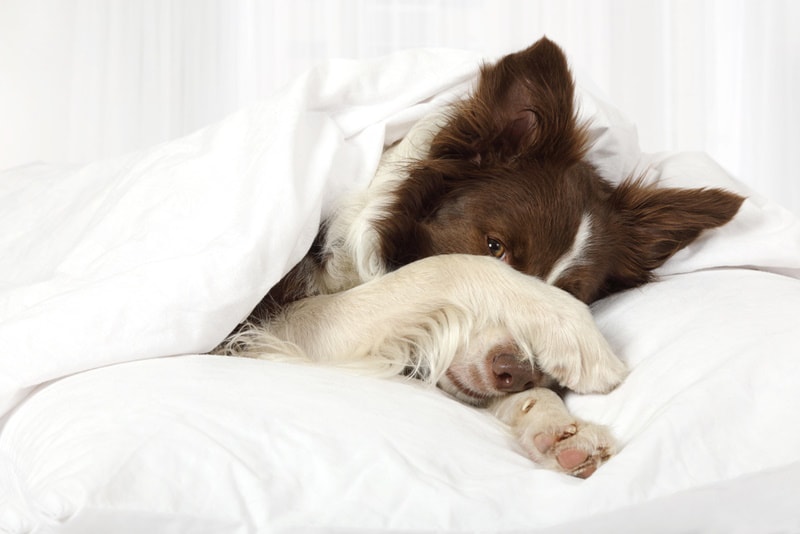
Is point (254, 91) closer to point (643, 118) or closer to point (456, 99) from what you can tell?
point (643, 118)

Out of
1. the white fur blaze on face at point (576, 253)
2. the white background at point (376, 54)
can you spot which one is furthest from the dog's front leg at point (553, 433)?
the white background at point (376, 54)

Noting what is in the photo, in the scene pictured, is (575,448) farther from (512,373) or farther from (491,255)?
(491,255)

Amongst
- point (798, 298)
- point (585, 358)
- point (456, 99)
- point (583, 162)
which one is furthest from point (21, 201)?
point (798, 298)

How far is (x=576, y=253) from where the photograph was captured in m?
2.60

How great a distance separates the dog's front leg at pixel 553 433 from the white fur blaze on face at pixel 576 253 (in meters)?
0.38

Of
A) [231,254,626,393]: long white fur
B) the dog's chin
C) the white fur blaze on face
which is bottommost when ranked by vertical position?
A: the dog's chin

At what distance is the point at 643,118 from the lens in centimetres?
581

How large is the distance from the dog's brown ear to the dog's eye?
36cm

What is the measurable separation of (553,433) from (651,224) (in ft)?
3.22

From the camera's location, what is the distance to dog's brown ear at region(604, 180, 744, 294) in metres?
2.75

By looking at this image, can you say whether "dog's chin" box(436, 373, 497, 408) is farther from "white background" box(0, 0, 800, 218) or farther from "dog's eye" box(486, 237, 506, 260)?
"white background" box(0, 0, 800, 218)

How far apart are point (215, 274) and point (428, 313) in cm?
56

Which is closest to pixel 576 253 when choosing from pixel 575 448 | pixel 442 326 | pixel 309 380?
pixel 442 326

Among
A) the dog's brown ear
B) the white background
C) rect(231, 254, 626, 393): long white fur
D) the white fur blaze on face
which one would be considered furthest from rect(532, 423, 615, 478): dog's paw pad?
the white background
